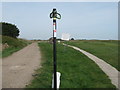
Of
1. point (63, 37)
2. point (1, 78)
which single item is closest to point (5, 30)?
point (63, 37)

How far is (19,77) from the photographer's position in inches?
376

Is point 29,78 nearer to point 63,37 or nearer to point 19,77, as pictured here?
point 19,77

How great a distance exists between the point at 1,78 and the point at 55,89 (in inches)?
147

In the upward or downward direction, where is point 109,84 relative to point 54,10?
downward

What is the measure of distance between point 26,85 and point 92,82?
9.13 feet

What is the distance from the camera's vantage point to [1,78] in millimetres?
9477

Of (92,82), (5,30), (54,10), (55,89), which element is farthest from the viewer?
(5,30)

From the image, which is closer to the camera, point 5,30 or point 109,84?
point 109,84

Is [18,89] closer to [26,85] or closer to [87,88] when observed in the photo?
[26,85]

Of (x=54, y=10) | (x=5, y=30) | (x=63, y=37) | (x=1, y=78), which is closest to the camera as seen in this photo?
(x=54, y=10)

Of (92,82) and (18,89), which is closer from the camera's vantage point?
(18,89)

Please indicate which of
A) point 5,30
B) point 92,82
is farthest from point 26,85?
point 5,30

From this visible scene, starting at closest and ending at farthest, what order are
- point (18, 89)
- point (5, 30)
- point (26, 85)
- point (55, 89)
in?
point (55, 89)
point (18, 89)
point (26, 85)
point (5, 30)

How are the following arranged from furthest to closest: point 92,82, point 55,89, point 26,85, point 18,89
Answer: point 92,82 < point 26,85 < point 18,89 < point 55,89
